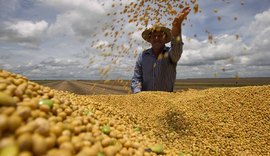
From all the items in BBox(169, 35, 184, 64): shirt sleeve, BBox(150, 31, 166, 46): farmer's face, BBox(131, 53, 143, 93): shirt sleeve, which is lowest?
BBox(131, 53, 143, 93): shirt sleeve

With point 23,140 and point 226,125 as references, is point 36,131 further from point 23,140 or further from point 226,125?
point 226,125

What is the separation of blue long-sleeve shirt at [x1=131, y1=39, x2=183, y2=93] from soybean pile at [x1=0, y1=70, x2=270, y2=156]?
2.71 feet

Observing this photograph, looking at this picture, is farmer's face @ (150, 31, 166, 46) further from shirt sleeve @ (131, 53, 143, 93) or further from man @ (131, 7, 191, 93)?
shirt sleeve @ (131, 53, 143, 93)

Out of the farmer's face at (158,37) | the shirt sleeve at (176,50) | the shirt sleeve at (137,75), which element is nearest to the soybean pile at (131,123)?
the shirt sleeve at (176,50)

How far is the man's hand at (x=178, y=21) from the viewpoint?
15.2 feet

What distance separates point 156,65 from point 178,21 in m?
1.62

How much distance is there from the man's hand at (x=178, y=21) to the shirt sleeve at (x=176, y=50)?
8.7 inches

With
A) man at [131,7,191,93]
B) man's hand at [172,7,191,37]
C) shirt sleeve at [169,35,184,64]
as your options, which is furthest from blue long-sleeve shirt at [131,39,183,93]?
man's hand at [172,7,191,37]

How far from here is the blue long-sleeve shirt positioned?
6.12 m

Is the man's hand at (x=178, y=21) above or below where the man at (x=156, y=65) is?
above

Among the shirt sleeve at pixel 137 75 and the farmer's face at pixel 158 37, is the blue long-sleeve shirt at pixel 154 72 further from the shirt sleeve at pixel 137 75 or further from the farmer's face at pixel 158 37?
the farmer's face at pixel 158 37

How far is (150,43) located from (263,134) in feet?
10.8

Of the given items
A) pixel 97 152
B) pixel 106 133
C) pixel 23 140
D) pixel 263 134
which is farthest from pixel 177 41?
pixel 23 140

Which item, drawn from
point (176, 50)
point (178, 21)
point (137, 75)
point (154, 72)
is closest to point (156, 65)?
point (154, 72)
